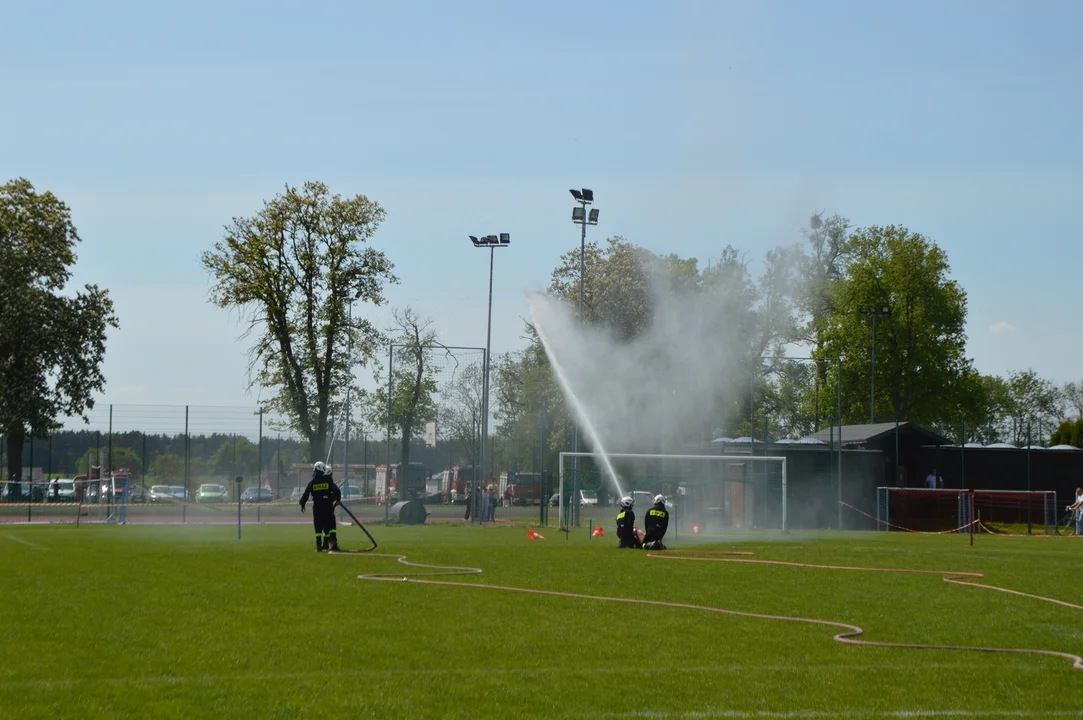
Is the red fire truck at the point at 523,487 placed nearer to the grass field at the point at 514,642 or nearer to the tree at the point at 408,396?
the tree at the point at 408,396

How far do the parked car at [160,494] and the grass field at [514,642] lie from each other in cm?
2891

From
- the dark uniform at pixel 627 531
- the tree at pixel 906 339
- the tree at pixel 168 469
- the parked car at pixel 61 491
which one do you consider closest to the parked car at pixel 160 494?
the tree at pixel 168 469

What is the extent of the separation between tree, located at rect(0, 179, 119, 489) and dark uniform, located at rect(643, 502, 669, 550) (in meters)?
37.4

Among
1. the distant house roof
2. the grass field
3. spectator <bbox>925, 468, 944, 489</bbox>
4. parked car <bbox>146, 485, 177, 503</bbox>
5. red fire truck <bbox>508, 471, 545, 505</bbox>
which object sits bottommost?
red fire truck <bbox>508, 471, 545, 505</bbox>

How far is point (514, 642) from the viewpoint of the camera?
11586 mm

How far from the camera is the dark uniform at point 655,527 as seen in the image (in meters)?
26.7

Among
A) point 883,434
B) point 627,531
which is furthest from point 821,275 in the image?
point 627,531

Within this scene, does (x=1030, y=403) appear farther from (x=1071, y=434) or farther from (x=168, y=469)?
(x=168, y=469)

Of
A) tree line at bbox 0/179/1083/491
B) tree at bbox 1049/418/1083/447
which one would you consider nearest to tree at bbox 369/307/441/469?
tree line at bbox 0/179/1083/491

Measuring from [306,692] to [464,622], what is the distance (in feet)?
13.7

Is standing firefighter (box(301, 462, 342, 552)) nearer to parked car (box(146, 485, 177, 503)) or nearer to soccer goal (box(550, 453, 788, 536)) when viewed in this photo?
soccer goal (box(550, 453, 788, 536))

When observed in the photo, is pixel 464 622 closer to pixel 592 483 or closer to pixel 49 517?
pixel 592 483

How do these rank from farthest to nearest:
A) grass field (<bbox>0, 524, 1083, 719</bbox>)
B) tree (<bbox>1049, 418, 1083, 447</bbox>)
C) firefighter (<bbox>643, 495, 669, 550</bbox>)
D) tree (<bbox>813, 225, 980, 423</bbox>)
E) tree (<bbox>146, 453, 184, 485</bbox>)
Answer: tree (<bbox>1049, 418, 1083, 447</bbox>) < tree (<bbox>813, 225, 980, 423</bbox>) < tree (<bbox>146, 453, 184, 485</bbox>) < firefighter (<bbox>643, 495, 669, 550</bbox>) < grass field (<bbox>0, 524, 1083, 719</bbox>)

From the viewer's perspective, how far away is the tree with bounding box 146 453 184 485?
4956cm
